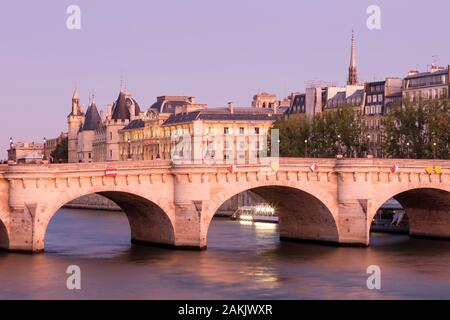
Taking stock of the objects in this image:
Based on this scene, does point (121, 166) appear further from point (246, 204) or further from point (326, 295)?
point (246, 204)

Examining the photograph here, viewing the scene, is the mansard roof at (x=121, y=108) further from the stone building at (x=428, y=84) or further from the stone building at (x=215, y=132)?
Answer: the stone building at (x=428, y=84)

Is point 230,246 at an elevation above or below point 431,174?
below

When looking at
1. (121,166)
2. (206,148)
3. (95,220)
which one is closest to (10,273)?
(121,166)

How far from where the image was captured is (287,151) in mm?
100812

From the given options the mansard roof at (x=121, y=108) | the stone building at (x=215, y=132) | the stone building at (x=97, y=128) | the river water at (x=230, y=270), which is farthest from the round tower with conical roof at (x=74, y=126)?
the river water at (x=230, y=270)

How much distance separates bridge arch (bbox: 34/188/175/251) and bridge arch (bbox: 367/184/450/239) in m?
15.0

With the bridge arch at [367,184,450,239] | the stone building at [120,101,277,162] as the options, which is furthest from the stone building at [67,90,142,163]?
the bridge arch at [367,184,450,239]

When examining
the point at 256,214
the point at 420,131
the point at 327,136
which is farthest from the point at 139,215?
the point at 327,136

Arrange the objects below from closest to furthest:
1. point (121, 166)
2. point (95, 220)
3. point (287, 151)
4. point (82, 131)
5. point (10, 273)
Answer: point (10, 273)
point (121, 166)
point (95, 220)
point (287, 151)
point (82, 131)

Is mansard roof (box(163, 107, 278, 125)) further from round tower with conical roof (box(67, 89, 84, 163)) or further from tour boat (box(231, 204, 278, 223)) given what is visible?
round tower with conical roof (box(67, 89, 84, 163))

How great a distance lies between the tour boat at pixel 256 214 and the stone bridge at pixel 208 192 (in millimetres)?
17741

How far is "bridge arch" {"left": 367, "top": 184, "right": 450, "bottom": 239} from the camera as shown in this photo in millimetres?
70500

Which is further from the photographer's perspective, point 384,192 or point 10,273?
point 384,192

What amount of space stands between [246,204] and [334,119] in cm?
1156
